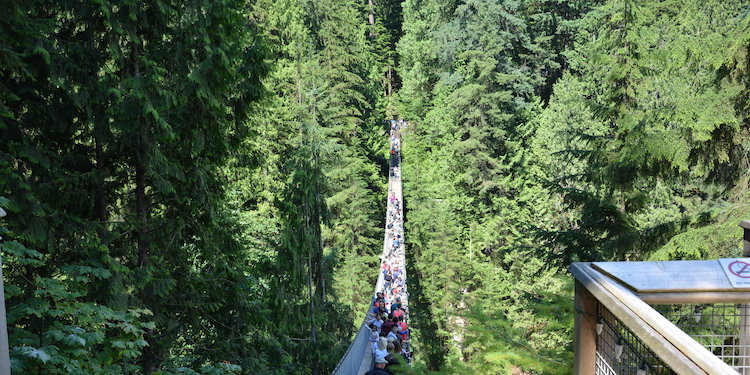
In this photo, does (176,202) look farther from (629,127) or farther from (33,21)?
→ (629,127)

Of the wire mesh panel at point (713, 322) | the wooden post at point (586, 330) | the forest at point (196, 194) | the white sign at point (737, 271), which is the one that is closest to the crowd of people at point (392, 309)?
the wooden post at point (586, 330)

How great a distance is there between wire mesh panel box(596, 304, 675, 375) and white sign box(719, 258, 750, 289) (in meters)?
0.43

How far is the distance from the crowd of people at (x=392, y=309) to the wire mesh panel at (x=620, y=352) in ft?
2.59

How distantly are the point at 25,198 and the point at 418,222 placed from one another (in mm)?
23718

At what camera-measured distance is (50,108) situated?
561 cm

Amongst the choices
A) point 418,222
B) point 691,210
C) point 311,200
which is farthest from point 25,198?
point 418,222

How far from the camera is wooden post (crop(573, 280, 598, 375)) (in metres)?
2.12

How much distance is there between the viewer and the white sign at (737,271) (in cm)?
202

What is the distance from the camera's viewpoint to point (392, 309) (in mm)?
13133

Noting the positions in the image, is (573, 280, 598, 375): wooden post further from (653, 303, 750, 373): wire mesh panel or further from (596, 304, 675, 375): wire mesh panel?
(653, 303, 750, 373): wire mesh panel

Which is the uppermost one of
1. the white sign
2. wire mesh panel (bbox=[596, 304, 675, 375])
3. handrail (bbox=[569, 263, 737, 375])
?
the white sign

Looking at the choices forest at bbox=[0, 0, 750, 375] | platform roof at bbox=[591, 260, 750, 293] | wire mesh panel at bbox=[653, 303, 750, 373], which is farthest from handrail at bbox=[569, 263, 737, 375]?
forest at bbox=[0, 0, 750, 375]

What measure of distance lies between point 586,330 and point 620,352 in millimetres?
268

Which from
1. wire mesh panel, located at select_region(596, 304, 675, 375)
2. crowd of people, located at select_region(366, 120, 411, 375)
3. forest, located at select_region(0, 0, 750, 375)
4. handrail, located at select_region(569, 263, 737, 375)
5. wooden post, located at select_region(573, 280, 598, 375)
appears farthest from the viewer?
crowd of people, located at select_region(366, 120, 411, 375)
